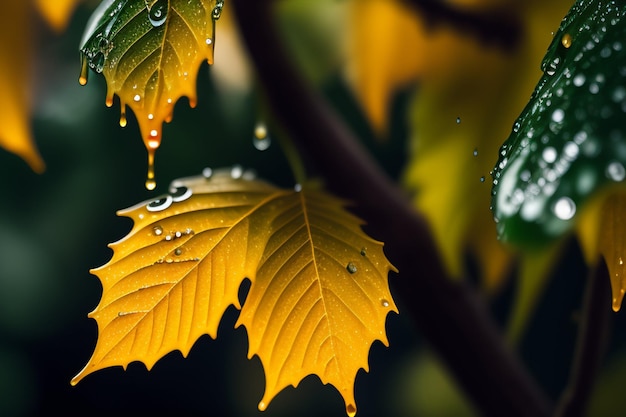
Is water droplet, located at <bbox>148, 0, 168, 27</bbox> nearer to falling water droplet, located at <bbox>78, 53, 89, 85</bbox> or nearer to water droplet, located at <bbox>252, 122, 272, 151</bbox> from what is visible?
falling water droplet, located at <bbox>78, 53, 89, 85</bbox>

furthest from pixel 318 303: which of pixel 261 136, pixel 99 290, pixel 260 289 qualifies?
pixel 99 290

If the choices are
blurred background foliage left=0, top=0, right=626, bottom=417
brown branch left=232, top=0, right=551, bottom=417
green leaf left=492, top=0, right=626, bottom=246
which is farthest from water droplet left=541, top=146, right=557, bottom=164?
blurred background foliage left=0, top=0, right=626, bottom=417

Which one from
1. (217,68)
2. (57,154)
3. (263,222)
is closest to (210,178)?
(263,222)

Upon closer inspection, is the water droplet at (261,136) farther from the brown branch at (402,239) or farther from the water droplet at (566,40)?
the water droplet at (566,40)

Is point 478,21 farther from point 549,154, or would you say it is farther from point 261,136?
point 549,154

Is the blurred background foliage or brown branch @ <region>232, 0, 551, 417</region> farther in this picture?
the blurred background foliage

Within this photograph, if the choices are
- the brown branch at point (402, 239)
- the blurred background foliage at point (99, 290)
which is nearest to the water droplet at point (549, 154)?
the brown branch at point (402, 239)
